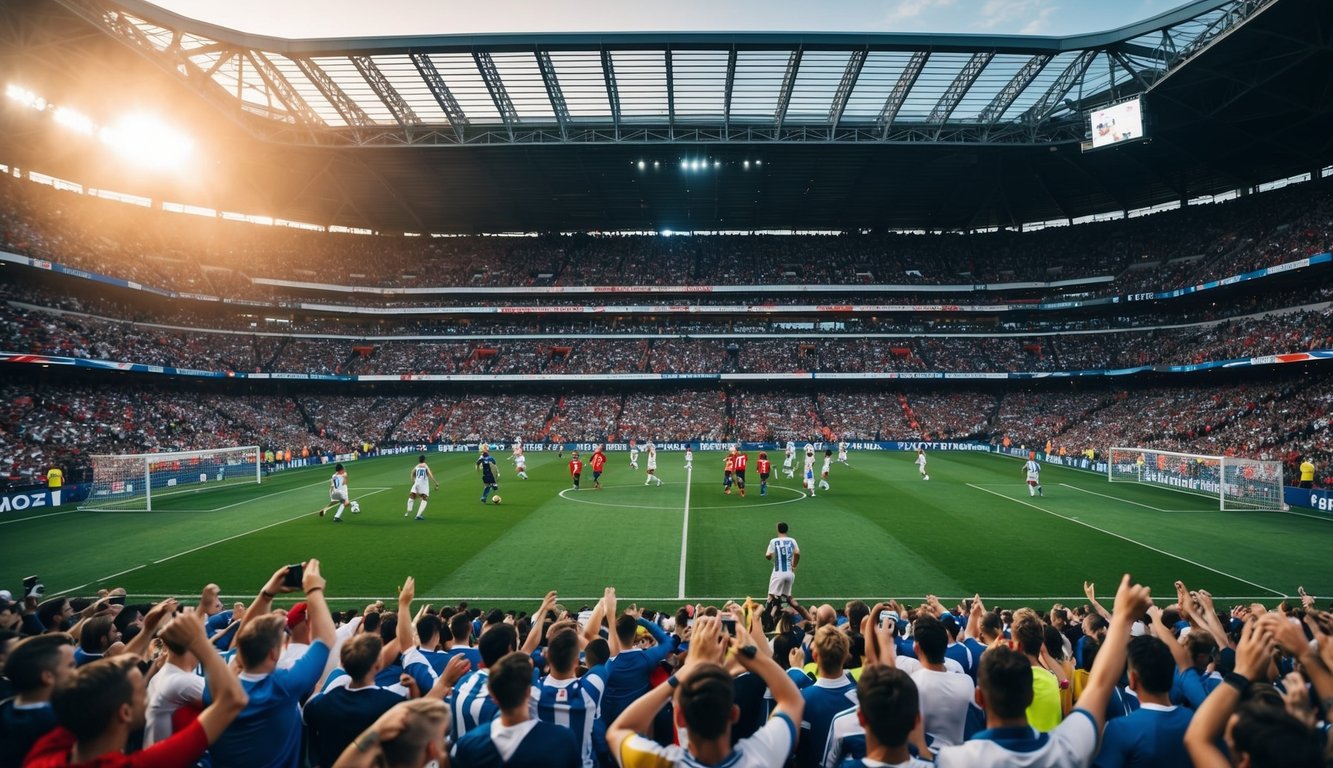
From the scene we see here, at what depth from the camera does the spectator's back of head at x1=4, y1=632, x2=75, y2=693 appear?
355 centimetres

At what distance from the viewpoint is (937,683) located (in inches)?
168

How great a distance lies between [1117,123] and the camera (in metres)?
38.3

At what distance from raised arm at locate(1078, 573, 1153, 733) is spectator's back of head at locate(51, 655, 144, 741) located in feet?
14.7

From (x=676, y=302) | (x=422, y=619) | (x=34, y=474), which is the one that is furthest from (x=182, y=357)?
(x=422, y=619)

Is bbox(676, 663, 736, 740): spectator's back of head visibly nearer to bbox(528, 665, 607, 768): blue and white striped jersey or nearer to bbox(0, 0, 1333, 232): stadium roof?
bbox(528, 665, 607, 768): blue and white striped jersey

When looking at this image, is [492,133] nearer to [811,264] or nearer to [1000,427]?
[811,264]

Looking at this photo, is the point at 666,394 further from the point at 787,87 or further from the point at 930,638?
the point at 930,638

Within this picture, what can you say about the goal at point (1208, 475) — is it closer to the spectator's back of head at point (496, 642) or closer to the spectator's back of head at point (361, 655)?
the spectator's back of head at point (496, 642)

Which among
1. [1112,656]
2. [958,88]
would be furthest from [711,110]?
[1112,656]

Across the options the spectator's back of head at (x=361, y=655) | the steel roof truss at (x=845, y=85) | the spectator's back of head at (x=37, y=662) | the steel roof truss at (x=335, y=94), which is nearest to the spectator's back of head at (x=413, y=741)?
the spectator's back of head at (x=361, y=655)

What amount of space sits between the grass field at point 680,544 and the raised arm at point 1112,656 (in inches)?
417

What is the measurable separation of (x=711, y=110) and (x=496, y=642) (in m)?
44.5

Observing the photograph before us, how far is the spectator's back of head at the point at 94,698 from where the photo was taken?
269cm

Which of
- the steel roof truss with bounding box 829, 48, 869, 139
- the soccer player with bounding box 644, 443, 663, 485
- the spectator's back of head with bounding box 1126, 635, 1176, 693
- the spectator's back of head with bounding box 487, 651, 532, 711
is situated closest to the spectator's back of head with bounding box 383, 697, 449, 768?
the spectator's back of head with bounding box 487, 651, 532, 711
